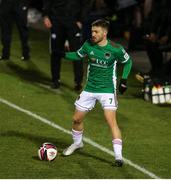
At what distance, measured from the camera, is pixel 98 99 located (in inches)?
379

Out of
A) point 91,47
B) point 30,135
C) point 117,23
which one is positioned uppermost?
point 91,47

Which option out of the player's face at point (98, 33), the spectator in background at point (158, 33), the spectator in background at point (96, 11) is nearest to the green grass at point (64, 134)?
the spectator in background at point (158, 33)

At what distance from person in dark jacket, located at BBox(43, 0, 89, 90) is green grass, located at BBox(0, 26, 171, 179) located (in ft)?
2.92

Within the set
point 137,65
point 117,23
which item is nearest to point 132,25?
point 117,23

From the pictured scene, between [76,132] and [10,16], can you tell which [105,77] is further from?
[10,16]

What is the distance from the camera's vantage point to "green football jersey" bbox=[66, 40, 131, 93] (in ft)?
31.1

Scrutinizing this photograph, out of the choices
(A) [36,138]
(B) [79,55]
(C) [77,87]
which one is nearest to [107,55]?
(B) [79,55]

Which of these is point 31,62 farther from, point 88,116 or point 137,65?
point 88,116

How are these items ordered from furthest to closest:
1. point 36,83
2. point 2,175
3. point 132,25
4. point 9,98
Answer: point 132,25
point 36,83
point 9,98
point 2,175

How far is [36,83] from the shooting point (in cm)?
1571

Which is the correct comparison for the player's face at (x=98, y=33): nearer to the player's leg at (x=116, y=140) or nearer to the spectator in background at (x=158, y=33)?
the player's leg at (x=116, y=140)

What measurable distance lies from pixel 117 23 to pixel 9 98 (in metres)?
10.0

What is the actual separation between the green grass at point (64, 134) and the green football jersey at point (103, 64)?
1.03 m

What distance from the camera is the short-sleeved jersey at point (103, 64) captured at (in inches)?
373
